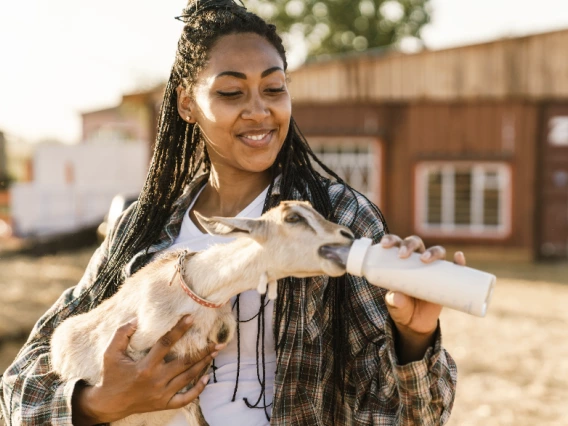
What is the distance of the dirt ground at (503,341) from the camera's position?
625 cm

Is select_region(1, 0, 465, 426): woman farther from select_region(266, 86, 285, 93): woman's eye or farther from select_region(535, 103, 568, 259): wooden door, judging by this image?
select_region(535, 103, 568, 259): wooden door

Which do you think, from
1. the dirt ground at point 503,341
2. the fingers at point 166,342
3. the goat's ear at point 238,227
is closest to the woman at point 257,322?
the fingers at point 166,342

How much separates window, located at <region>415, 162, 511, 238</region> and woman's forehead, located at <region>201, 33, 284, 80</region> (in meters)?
15.3

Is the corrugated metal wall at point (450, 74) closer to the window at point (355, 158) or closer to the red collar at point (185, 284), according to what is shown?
the window at point (355, 158)

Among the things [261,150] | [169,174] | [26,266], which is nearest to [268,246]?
[261,150]

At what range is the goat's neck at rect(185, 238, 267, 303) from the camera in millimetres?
2098

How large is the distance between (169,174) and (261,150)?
24.9 inches

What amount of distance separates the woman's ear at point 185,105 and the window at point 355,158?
14569 mm

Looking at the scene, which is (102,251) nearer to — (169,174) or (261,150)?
(169,174)

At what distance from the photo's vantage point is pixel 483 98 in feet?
54.9

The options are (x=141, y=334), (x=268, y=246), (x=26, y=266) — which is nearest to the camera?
(x=268, y=246)

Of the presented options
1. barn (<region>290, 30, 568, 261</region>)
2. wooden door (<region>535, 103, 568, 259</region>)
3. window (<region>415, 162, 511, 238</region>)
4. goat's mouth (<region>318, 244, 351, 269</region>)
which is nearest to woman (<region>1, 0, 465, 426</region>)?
goat's mouth (<region>318, 244, 351, 269</region>)

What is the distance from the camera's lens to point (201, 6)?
2760 millimetres

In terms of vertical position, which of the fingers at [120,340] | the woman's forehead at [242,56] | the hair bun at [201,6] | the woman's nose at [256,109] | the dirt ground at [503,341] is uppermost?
the hair bun at [201,6]
